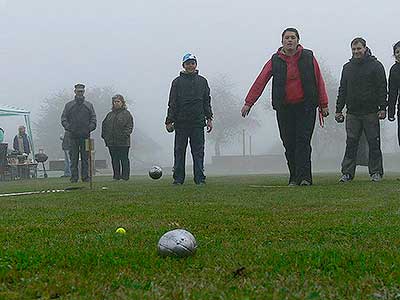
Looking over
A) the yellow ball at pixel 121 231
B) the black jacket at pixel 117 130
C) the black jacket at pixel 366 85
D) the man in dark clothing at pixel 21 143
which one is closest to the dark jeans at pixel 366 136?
the black jacket at pixel 366 85

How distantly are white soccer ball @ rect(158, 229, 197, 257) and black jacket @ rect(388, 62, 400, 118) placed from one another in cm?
658

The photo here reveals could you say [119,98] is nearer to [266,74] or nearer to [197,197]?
[266,74]

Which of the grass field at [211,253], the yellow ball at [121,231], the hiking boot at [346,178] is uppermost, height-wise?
the hiking boot at [346,178]

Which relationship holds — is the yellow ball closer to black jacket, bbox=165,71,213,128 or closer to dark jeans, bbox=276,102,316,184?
dark jeans, bbox=276,102,316,184

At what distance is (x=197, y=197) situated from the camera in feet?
21.2

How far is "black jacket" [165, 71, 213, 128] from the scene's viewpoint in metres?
9.34

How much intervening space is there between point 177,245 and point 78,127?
9712mm

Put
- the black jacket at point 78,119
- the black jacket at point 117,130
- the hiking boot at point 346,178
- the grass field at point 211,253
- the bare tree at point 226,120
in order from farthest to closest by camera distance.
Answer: the bare tree at point 226,120, the black jacket at point 117,130, the black jacket at point 78,119, the hiking boot at point 346,178, the grass field at point 211,253

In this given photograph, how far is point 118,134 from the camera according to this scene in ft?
40.5

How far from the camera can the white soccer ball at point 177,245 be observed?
2811mm

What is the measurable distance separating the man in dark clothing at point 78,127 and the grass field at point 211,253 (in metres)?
6.97

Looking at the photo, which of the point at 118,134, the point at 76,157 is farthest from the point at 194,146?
the point at 76,157

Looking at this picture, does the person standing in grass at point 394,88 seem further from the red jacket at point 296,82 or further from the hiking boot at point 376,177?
the red jacket at point 296,82

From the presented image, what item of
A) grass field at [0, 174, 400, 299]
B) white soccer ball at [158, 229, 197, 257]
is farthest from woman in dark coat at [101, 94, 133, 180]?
white soccer ball at [158, 229, 197, 257]
